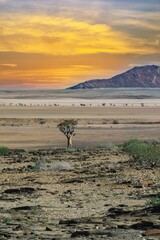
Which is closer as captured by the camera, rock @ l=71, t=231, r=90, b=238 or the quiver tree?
rock @ l=71, t=231, r=90, b=238

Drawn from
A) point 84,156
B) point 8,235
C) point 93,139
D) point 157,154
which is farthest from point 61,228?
point 93,139

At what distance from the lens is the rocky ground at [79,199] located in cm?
1423

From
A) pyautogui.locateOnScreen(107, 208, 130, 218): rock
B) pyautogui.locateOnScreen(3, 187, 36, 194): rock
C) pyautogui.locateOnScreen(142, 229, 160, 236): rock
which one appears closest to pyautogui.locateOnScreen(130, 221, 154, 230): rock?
pyautogui.locateOnScreen(142, 229, 160, 236): rock

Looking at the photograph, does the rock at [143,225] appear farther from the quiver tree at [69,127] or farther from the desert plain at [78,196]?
the quiver tree at [69,127]

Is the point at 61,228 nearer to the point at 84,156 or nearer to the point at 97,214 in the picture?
the point at 97,214

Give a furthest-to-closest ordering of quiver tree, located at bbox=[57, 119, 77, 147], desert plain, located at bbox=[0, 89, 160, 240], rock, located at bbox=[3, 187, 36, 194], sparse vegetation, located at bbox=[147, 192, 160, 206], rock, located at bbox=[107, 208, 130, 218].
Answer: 1. quiver tree, located at bbox=[57, 119, 77, 147]
2. rock, located at bbox=[3, 187, 36, 194]
3. sparse vegetation, located at bbox=[147, 192, 160, 206]
4. rock, located at bbox=[107, 208, 130, 218]
5. desert plain, located at bbox=[0, 89, 160, 240]

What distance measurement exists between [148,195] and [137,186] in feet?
8.93

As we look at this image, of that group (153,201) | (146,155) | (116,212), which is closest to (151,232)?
(116,212)

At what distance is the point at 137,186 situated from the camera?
24.4 meters

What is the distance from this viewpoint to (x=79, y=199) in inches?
842

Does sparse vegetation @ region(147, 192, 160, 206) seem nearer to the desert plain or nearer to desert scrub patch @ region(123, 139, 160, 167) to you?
the desert plain

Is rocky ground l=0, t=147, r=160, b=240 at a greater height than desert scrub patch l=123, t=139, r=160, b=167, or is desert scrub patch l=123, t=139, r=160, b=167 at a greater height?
desert scrub patch l=123, t=139, r=160, b=167

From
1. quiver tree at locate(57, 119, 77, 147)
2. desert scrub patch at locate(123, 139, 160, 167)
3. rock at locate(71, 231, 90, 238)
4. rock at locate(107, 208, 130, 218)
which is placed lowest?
rock at locate(107, 208, 130, 218)

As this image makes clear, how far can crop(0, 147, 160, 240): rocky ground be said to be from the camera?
14.2m
